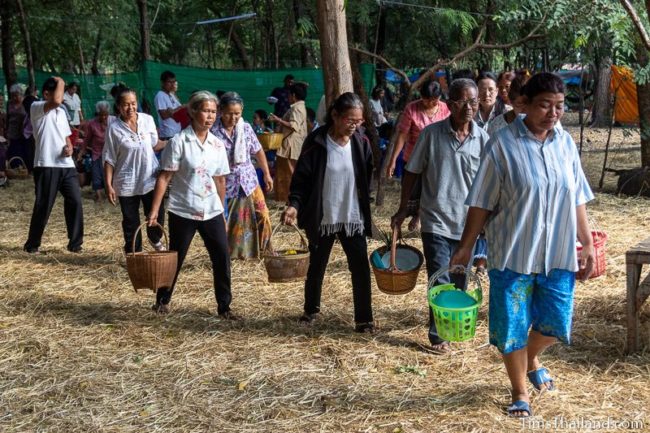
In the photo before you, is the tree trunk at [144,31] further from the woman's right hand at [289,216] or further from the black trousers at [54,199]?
the woman's right hand at [289,216]

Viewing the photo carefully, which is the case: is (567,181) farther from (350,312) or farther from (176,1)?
(176,1)

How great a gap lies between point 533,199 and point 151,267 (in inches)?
123

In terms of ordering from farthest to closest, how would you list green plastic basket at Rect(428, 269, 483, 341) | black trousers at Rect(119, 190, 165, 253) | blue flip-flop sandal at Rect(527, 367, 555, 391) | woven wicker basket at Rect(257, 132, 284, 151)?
woven wicker basket at Rect(257, 132, 284, 151)
black trousers at Rect(119, 190, 165, 253)
blue flip-flop sandal at Rect(527, 367, 555, 391)
green plastic basket at Rect(428, 269, 483, 341)

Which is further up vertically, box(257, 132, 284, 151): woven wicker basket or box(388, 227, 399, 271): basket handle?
box(257, 132, 284, 151): woven wicker basket

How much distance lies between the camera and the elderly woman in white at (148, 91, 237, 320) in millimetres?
6129

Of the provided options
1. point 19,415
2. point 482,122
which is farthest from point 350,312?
point 19,415

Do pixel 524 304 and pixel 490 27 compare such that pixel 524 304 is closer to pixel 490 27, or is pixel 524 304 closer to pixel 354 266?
pixel 354 266

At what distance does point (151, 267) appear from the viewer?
606 cm

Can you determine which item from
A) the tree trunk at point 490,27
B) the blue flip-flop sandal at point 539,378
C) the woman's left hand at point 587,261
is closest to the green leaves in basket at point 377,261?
the blue flip-flop sandal at point 539,378

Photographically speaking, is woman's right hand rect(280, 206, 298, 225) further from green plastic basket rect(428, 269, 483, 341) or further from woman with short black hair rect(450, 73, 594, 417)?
woman with short black hair rect(450, 73, 594, 417)

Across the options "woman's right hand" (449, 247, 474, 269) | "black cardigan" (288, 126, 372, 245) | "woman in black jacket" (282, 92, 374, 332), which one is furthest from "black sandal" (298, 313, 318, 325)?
"woman's right hand" (449, 247, 474, 269)

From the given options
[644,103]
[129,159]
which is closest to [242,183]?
[129,159]

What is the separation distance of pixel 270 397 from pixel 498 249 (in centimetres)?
164

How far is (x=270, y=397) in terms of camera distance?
478cm
